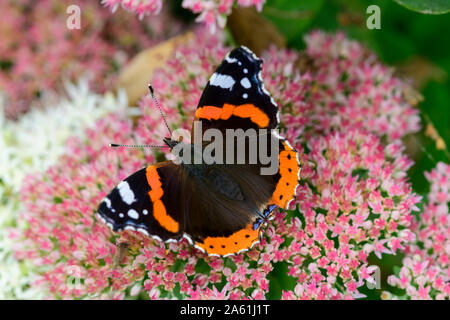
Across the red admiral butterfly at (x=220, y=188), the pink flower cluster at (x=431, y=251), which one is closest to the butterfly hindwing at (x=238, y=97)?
the red admiral butterfly at (x=220, y=188)

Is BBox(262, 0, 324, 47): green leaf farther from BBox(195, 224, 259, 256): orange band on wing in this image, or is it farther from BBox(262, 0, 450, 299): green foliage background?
BBox(195, 224, 259, 256): orange band on wing

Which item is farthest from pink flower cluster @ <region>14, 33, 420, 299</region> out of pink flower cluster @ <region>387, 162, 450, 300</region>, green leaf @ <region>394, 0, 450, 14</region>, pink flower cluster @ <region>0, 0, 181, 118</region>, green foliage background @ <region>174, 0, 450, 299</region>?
pink flower cluster @ <region>0, 0, 181, 118</region>

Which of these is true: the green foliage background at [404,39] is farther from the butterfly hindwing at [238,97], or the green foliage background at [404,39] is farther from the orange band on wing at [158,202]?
the orange band on wing at [158,202]

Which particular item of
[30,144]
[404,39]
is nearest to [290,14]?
[404,39]

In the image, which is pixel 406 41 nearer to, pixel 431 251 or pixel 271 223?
pixel 431 251

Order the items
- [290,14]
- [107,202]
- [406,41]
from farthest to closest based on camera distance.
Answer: [406,41] < [290,14] < [107,202]

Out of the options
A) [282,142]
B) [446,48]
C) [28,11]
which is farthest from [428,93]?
[28,11]
